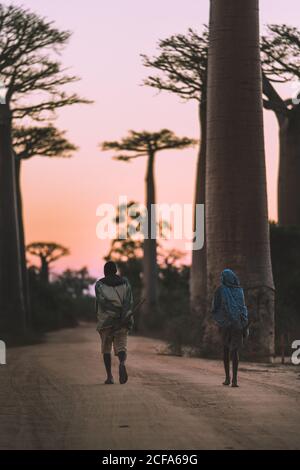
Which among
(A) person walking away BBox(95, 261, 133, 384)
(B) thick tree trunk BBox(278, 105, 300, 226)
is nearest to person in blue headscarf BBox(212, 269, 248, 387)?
(A) person walking away BBox(95, 261, 133, 384)

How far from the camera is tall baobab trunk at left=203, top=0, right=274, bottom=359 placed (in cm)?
1922

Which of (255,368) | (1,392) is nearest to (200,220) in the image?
(255,368)

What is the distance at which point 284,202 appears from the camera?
1302 inches

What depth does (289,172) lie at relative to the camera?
33406mm

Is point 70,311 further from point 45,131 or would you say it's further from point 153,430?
point 153,430

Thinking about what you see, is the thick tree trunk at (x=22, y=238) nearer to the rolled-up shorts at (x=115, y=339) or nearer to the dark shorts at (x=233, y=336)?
the rolled-up shorts at (x=115, y=339)

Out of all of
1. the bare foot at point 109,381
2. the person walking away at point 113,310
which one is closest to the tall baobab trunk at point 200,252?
the person walking away at point 113,310

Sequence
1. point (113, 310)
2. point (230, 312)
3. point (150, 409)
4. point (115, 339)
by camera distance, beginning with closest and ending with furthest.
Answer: point (150, 409)
point (230, 312)
point (113, 310)
point (115, 339)

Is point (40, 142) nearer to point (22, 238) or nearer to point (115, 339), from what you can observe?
point (22, 238)

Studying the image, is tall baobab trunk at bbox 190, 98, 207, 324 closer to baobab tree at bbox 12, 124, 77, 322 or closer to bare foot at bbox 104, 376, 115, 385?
baobab tree at bbox 12, 124, 77, 322

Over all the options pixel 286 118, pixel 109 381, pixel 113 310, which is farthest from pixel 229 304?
pixel 286 118

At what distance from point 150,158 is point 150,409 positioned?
134ft

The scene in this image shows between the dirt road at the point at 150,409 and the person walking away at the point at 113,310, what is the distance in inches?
18.3

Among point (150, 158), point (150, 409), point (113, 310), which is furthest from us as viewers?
point (150, 158)
